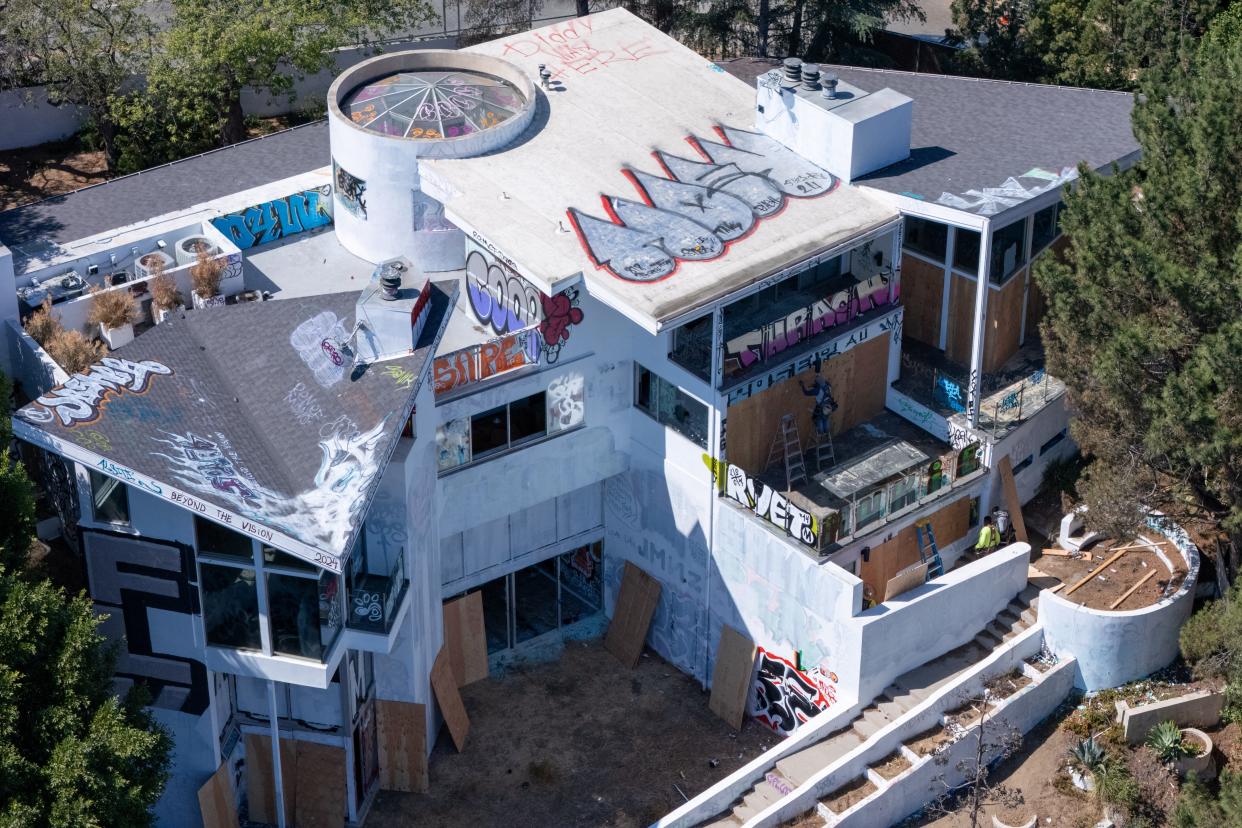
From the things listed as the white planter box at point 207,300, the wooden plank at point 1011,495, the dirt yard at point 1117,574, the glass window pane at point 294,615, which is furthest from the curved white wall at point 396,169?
the dirt yard at point 1117,574

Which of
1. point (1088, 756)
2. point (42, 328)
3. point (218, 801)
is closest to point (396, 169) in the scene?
point (42, 328)

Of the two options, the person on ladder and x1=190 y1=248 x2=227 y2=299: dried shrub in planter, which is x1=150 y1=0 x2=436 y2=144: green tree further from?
the person on ladder

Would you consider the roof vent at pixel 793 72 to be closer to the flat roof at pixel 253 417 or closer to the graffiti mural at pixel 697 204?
the graffiti mural at pixel 697 204

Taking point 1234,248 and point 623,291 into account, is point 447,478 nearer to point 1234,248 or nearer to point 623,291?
point 623,291

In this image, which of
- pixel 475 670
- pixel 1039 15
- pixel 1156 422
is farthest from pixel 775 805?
pixel 1039 15

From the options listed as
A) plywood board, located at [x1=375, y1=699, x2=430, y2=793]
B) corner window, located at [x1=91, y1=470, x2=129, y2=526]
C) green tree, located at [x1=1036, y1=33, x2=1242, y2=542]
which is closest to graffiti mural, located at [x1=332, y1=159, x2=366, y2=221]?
corner window, located at [x1=91, y1=470, x2=129, y2=526]

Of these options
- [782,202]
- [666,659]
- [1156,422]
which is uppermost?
[782,202]
